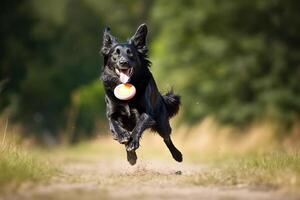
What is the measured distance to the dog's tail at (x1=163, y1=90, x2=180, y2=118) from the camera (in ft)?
47.1

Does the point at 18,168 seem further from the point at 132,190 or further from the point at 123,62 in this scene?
the point at 123,62

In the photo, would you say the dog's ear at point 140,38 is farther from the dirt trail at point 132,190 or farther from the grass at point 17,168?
the dirt trail at point 132,190

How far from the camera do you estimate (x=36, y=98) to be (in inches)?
1460

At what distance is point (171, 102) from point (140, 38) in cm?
179

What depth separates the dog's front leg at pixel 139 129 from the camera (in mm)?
11617

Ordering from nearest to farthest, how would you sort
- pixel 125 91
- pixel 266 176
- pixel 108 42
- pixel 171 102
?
pixel 266 176 < pixel 125 91 < pixel 108 42 < pixel 171 102

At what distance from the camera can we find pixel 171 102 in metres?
14.4

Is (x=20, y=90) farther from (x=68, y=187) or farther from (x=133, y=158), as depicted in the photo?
(x=68, y=187)

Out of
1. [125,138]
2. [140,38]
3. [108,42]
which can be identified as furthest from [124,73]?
[125,138]

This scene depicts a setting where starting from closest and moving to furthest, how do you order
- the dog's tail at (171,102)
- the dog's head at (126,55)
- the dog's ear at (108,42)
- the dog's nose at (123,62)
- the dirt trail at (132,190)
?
the dirt trail at (132,190) < the dog's nose at (123,62) < the dog's head at (126,55) < the dog's ear at (108,42) < the dog's tail at (171,102)

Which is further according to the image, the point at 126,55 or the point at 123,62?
the point at 126,55

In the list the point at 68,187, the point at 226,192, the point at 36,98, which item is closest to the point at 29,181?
the point at 68,187

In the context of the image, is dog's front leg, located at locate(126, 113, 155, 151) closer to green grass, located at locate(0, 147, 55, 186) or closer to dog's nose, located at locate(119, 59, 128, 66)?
dog's nose, located at locate(119, 59, 128, 66)

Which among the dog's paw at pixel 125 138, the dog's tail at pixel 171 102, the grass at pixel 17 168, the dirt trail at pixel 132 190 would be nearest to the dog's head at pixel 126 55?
the dog's paw at pixel 125 138
